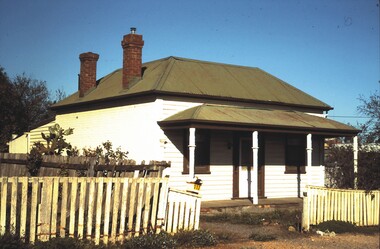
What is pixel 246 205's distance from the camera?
59.8ft

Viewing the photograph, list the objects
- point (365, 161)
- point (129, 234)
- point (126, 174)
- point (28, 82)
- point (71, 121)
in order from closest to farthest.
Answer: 1. point (129, 234)
2. point (126, 174)
3. point (365, 161)
4. point (71, 121)
5. point (28, 82)

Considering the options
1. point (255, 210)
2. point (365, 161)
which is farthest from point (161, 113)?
point (365, 161)

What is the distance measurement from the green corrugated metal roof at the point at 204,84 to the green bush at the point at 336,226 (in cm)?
783

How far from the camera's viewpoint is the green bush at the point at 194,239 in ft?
33.1

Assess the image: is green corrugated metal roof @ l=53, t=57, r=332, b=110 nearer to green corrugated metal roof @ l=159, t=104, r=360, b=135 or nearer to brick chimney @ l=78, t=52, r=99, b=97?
brick chimney @ l=78, t=52, r=99, b=97

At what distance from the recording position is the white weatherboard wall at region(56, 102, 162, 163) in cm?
1877

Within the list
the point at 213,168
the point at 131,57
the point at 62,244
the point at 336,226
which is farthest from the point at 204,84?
the point at 62,244

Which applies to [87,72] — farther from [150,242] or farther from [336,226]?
[150,242]

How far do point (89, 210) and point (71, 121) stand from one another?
647 inches

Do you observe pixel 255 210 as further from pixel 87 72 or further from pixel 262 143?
pixel 87 72

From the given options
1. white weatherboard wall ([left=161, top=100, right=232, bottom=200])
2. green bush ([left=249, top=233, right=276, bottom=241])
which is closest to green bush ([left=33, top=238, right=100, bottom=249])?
green bush ([left=249, top=233, right=276, bottom=241])

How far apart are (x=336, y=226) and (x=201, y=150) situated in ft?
23.7

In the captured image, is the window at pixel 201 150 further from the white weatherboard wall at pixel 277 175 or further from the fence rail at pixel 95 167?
the fence rail at pixel 95 167

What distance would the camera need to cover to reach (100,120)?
22.1m
